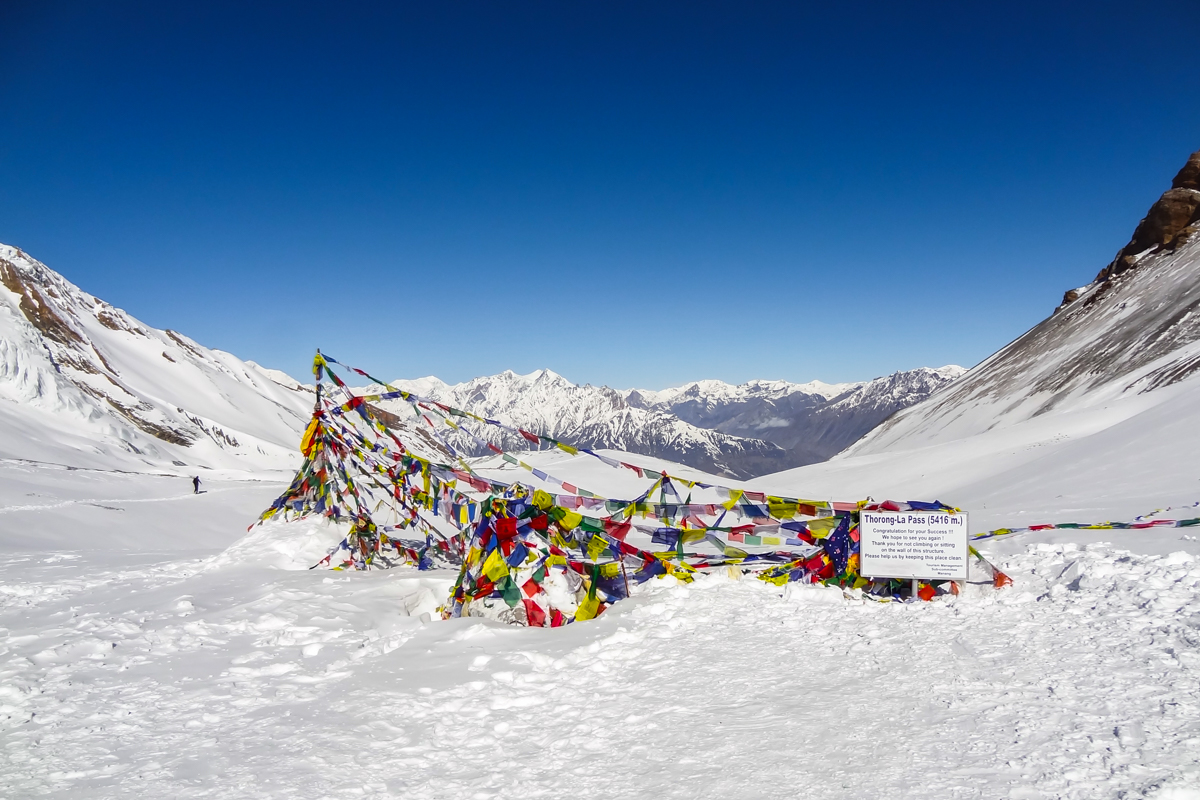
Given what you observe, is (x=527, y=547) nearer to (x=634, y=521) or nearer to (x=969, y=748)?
(x=634, y=521)

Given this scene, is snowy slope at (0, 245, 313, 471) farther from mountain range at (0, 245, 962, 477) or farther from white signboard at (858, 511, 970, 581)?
white signboard at (858, 511, 970, 581)

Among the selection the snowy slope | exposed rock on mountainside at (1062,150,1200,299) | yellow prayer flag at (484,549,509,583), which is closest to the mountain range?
the snowy slope

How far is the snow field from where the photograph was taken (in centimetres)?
402

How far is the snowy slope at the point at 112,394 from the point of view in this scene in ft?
174

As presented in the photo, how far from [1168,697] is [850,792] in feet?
8.54

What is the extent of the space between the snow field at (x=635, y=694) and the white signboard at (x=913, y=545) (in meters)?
0.42

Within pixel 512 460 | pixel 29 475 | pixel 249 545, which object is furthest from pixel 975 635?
pixel 29 475

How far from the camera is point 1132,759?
12.4 ft

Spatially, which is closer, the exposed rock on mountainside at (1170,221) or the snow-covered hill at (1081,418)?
the snow-covered hill at (1081,418)

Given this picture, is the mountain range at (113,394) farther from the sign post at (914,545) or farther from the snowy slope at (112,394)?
the sign post at (914,545)

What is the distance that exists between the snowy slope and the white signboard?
156 feet

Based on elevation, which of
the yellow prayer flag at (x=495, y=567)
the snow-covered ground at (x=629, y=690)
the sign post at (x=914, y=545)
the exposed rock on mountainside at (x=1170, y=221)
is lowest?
the snow-covered ground at (x=629, y=690)

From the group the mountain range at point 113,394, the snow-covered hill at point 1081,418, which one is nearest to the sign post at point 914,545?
the snow-covered hill at point 1081,418

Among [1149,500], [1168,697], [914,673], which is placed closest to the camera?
[1168,697]
